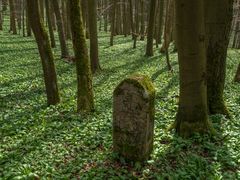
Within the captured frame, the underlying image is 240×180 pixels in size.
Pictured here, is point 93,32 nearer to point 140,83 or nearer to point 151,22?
point 151,22

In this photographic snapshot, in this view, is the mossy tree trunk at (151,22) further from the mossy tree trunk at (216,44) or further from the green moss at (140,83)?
the green moss at (140,83)

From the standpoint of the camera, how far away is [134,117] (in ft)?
22.0

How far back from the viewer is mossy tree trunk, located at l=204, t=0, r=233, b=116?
30.5ft

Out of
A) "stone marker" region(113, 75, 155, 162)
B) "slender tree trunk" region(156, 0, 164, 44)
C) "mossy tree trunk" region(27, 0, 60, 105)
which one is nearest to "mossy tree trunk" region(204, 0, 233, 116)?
"stone marker" region(113, 75, 155, 162)

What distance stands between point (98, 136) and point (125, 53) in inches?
758

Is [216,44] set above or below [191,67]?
above

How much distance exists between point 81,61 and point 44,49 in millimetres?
1493

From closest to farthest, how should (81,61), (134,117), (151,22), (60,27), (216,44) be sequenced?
(134,117) < (216,44) < (81,61) < (60,27) < (151,22)

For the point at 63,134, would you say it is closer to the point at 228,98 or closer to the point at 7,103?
the point at 7,103

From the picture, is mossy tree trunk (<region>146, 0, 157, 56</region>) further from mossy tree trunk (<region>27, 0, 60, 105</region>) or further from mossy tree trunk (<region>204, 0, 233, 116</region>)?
mossy tree trunk (<region>204, 0, 233, 116</region>)

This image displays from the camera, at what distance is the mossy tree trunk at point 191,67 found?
25.0 feet

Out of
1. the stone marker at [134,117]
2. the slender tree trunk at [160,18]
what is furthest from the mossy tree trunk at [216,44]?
the slender tree trunk at [160,18]

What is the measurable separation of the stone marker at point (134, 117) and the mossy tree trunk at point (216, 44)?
357 centimetres

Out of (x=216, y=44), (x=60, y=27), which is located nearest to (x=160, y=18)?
(x=60, y=27)
